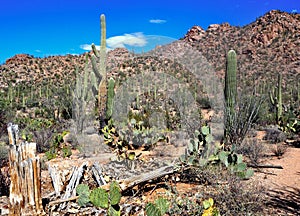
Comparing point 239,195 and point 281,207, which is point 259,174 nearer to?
point 281,207

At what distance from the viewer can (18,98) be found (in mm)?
27047

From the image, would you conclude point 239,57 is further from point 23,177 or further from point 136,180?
point 23,177

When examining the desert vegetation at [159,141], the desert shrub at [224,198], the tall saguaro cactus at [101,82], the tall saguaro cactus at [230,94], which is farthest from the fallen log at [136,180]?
the tall saguaro cactus at [101,82]

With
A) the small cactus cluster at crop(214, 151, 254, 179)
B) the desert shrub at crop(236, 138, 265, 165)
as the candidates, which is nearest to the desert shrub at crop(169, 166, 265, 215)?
the small cactus cluster at crop(214, 151, 254, 179)

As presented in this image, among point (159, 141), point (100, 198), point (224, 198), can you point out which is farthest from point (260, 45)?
point (100, 198)

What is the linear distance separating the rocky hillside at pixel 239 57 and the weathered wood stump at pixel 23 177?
2612 centimetres

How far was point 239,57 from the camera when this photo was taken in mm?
34969

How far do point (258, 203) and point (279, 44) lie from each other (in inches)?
1347

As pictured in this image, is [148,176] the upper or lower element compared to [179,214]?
upper

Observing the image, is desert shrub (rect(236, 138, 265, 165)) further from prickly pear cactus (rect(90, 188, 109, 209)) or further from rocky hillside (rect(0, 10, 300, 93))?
rocky hillside (rect(0, 10, 300, 93))

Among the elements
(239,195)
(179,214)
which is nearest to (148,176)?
(179,214)

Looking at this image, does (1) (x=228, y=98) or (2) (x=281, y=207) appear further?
(1) (x=228, y=98)

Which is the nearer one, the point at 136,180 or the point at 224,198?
the point at 224,198

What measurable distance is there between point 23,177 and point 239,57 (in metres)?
33.6
